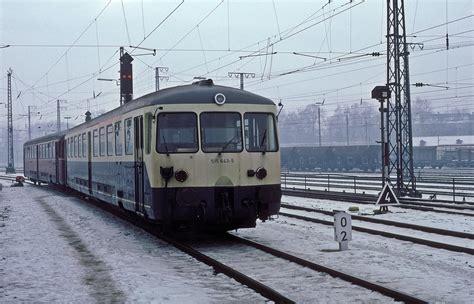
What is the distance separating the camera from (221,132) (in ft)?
39.5

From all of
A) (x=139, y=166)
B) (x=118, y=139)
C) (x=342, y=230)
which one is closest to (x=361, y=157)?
(x=118, y=139)

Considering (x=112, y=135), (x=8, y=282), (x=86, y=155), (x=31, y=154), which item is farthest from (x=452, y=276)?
(x=31, y=154)

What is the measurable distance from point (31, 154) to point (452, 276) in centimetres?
3760

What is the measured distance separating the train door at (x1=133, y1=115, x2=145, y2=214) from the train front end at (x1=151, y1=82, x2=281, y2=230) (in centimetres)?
95

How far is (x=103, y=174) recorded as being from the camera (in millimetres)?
17312

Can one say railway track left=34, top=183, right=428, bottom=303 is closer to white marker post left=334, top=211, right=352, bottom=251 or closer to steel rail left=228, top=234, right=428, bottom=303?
steel rail left=228, top=234, right=428, bottom=303

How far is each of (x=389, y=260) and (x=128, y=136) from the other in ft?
22.4

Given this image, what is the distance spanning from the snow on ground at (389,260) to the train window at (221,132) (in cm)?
218

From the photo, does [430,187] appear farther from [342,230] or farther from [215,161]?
[215,161]

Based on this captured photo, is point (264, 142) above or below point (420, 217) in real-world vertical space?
above

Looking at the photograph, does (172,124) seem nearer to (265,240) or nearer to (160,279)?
(265,240)

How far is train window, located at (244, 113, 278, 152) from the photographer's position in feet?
40.0

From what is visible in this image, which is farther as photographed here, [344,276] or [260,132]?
[260,132]

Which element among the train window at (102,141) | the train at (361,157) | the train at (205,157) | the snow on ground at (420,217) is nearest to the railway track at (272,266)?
the train at (205,157)
